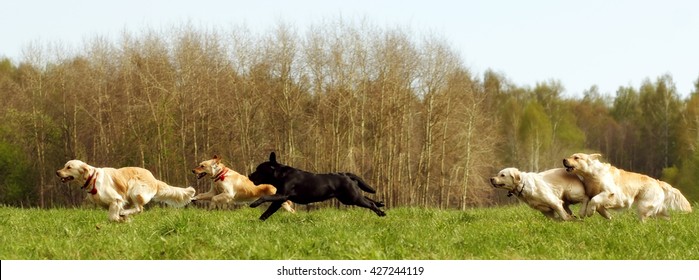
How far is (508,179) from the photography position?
1220 cm

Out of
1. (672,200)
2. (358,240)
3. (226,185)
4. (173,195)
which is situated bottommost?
(358,240)

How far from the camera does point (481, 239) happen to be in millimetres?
9508

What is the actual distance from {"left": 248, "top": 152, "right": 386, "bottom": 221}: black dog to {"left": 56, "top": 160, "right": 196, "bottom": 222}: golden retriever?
2188 millimetres

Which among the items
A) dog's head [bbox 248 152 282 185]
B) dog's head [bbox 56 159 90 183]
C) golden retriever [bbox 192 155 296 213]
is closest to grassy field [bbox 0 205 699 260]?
dog's head [bbox 248 152 282 185]

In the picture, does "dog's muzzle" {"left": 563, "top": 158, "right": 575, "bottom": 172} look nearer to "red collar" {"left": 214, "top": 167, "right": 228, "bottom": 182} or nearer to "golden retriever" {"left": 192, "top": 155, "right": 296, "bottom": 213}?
"golden retriever" {"left": 192, "top": 155, "right": 296, "bottom": 213}

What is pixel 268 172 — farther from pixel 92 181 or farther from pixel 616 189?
pixel 616 189

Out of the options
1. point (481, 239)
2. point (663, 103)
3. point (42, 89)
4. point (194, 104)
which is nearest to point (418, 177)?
point (194, 104)

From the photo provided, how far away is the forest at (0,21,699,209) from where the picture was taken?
98.3 feet

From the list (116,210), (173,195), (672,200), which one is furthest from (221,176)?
(672,200)

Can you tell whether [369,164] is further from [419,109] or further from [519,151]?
[519,151]

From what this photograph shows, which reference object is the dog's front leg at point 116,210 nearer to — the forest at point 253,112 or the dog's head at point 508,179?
the dog's head at point 508,179

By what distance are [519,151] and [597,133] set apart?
16823 mm

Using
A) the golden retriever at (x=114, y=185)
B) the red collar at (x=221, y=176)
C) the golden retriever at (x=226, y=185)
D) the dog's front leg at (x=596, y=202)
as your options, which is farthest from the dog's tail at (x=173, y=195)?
the dog's front leg at (x=596, y=202)

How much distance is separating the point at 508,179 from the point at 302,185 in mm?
3245
